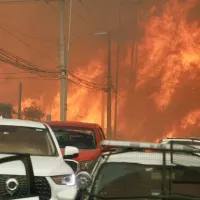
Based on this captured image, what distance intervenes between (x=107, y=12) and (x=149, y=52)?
271 inches

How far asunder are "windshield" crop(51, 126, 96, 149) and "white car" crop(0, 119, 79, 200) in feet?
9.82

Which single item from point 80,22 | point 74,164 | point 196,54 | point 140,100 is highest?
point 80,22

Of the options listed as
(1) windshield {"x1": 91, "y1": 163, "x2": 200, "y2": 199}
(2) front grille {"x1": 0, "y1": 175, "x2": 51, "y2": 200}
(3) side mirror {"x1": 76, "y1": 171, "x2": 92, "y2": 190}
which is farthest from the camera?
(2) front grille {"x1": 0, "y1": 175, "x2": 51, "y2": 200}

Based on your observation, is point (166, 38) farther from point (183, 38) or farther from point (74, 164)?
point (74, 164)

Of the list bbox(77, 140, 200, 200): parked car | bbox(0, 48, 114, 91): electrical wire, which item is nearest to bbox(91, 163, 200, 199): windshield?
bbox(77, 140, 200, 200): parked car

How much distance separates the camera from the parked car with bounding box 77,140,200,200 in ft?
17.3

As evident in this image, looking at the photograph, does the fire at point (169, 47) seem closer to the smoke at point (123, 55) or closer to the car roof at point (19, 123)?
the smoke at point (123, 55)

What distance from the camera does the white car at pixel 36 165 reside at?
7242 mm

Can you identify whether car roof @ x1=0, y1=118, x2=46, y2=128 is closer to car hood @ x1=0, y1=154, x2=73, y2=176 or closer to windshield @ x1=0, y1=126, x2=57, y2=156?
windshield @ x1=0, y1=126, x2=57, y2=156

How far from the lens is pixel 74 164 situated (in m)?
11.4

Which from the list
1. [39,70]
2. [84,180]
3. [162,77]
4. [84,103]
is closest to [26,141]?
[84,180]

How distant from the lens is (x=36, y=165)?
778 cm

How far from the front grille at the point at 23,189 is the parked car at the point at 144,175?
1.63 m

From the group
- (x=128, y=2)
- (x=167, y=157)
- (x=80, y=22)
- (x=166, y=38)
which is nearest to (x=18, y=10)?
(x=80, y=22)
